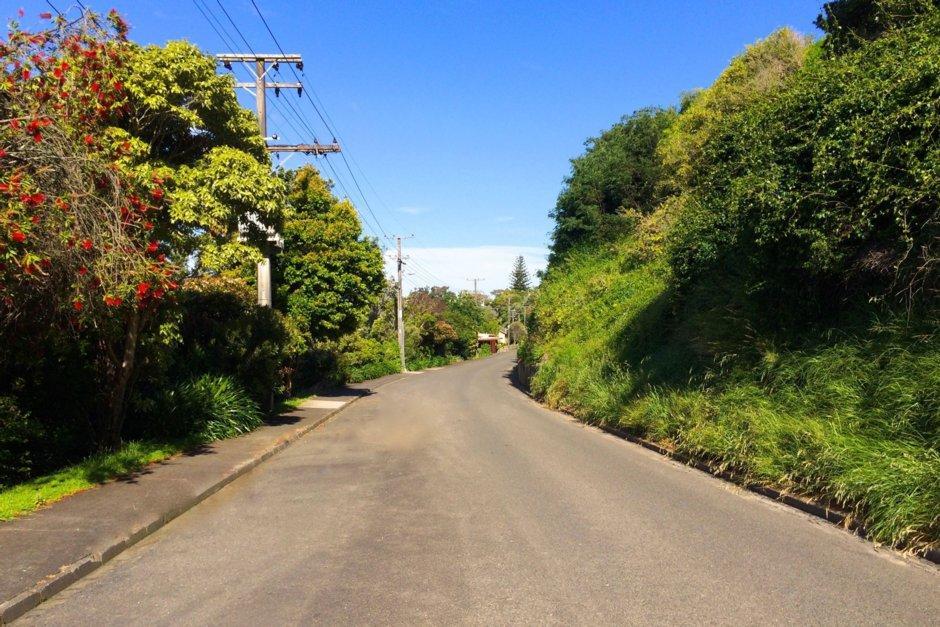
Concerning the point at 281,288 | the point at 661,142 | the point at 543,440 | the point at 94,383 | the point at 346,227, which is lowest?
the point at 543,440

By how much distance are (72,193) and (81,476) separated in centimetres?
374

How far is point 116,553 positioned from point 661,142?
3109 cm

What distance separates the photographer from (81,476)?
8.56 meters

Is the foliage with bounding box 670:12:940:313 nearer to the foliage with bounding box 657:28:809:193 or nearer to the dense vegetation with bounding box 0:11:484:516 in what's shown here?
the dense vegetation with bounding box 0:11:484:516

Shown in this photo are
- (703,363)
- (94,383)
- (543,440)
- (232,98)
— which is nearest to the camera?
(94,383)

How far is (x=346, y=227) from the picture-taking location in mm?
22469

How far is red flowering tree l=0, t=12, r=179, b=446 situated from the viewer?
6500 millimetres

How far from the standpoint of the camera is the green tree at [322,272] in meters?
21.5

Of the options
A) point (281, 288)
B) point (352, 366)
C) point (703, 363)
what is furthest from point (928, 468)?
point (352, 366)

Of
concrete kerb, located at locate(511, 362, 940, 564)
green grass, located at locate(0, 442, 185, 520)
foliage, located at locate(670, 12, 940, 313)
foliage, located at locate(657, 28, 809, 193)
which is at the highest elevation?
foliage, located at locate(657, 28, 809, 193)

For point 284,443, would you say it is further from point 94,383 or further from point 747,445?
point 747,445

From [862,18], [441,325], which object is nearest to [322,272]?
[862,18]

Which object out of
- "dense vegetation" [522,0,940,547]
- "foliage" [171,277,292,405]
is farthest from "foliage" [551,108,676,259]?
"foliage" [171,277,292,405]

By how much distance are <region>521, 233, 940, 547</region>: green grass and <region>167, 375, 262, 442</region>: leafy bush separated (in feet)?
25.7
